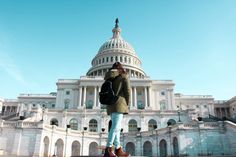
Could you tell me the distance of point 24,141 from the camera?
126 ft

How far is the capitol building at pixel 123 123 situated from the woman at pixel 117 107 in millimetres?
676

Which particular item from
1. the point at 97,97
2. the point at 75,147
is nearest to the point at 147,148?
the point at 75,147

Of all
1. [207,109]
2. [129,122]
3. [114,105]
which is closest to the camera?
[114,105]

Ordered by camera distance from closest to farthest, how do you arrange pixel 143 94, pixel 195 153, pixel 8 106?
pixel 195 153 < pixel 143 94 < pixel 8 106

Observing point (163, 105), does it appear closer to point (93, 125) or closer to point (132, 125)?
point (132, 125)

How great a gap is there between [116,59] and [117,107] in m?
105

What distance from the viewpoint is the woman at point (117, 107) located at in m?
7.80

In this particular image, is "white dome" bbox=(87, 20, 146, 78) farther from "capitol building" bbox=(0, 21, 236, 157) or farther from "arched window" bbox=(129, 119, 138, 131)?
"arched window" bbox=(129, 119, 138, 131)

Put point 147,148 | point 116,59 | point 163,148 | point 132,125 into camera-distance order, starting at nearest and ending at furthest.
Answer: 1. point 163,148
2. point 147,148
3. point 132,125
4. point 116,59

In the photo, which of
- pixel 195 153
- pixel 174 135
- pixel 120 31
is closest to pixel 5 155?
pixel 174 135

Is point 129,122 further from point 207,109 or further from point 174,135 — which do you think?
point 207,109

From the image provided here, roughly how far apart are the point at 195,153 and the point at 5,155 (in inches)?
1246

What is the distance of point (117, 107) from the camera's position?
782cm

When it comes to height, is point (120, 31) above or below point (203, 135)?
above
